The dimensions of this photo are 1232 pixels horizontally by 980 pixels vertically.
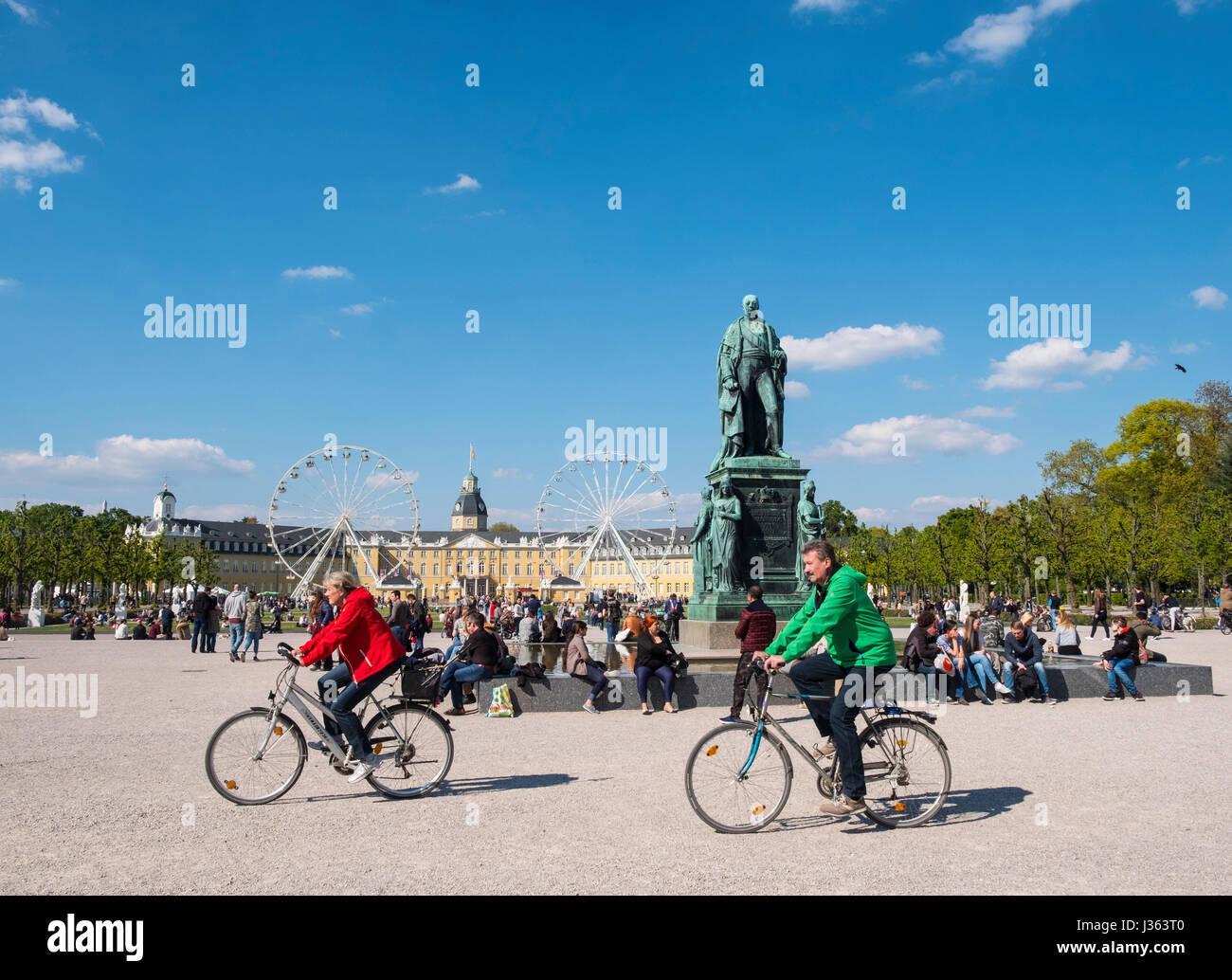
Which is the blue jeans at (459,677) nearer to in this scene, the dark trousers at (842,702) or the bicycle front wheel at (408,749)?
the bicycle front wheel at (408,749)

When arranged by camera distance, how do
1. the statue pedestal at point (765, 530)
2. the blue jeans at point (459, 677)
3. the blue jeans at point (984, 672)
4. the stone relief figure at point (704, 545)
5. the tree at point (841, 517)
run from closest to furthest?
the blue jeans at point (459, 677), the blue jeans at point (984, 672), the statue pedestal at point (765, 530), the stone relief figure at point (704, 545), the tree at point (841, 517)

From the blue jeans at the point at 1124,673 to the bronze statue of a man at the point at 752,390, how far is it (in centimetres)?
720

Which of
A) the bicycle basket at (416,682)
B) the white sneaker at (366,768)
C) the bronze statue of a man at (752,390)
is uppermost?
the bronze statue of a man at (752,390)

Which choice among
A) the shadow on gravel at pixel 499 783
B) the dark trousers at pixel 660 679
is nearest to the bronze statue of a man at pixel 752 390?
the dark trousers at pixel 660 679

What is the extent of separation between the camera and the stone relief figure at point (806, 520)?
1891 cm

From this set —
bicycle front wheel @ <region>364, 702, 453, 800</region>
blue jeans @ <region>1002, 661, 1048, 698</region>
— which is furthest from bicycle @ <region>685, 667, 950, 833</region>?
blue jeans @ <region>1002, 661, 1048, 698</region>

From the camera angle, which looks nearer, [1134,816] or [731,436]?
[1134,816]

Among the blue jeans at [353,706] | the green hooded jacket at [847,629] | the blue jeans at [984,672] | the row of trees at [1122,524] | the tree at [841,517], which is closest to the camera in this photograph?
the green hooded jacket at [847,629]

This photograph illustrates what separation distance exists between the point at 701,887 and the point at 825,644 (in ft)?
7.32

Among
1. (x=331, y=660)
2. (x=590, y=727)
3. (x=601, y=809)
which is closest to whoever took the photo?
(x=601, y=809)

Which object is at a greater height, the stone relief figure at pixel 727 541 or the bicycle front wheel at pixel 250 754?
the stone relief figure at pixel 727 541
